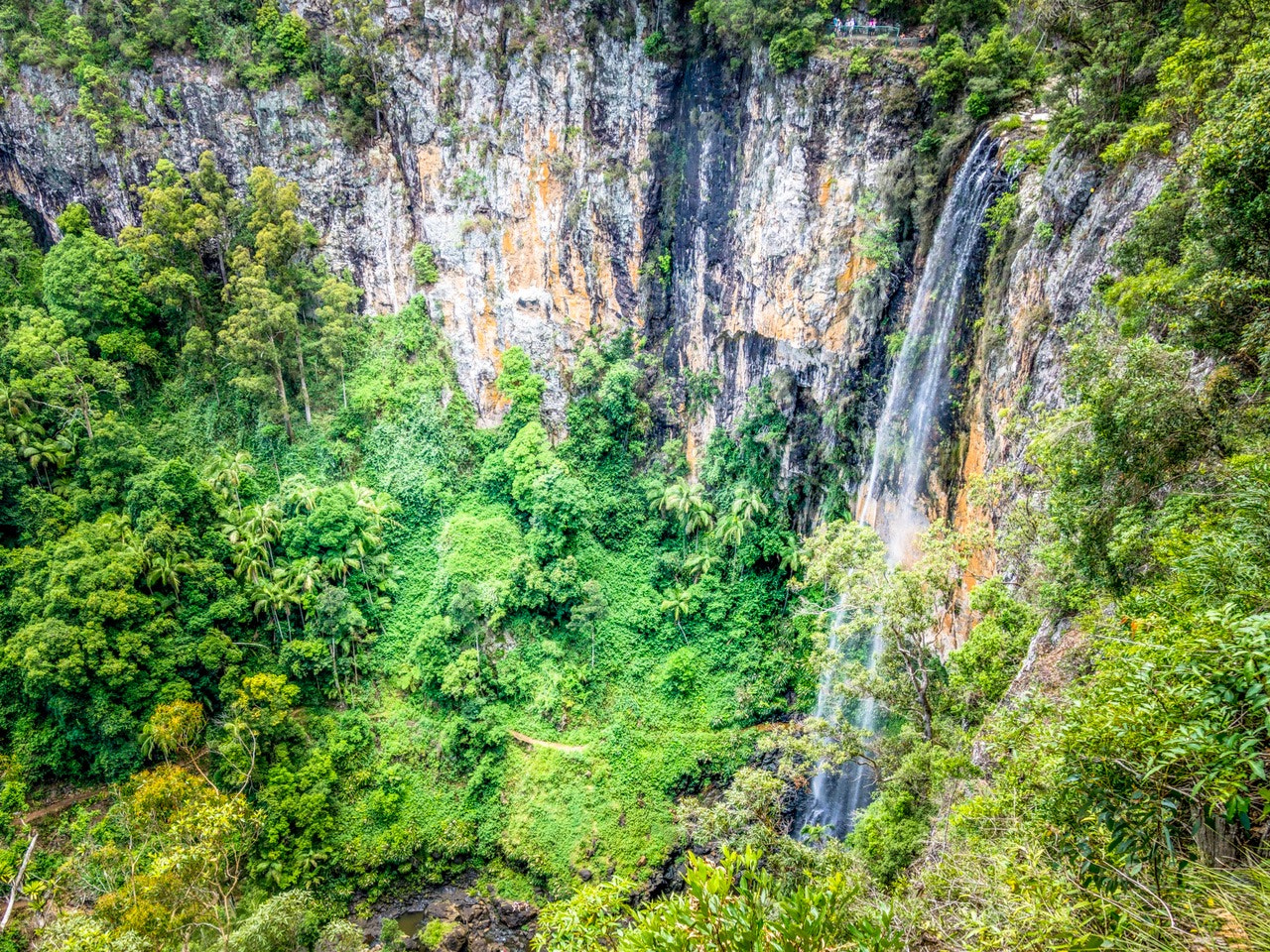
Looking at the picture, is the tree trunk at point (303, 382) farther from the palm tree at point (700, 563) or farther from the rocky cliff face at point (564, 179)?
the palm tree at point (700, 563)

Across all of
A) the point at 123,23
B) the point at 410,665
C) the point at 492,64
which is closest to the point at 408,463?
the point at 410,665

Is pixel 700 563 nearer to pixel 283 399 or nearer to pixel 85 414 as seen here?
pixel 283 399

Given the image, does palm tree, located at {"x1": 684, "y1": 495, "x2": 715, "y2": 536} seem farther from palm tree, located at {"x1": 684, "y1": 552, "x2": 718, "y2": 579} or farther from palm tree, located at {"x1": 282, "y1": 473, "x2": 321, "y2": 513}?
palm tree, located at {"x1": 282, "y1": 473, "x2": 321, "y2": 513}

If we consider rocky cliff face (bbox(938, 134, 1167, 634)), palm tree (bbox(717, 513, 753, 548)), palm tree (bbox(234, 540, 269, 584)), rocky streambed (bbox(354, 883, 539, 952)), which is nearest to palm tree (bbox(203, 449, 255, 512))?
palm tree (bbox(234, 540, 269, 584))

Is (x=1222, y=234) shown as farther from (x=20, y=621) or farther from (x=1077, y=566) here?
(x=20, y=621)

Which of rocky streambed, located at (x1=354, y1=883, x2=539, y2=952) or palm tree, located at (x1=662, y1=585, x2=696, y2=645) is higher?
palm tree, located at (x1=662, y1=585, x2=696, y2=645)

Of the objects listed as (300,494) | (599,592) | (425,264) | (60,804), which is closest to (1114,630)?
(599,592)
